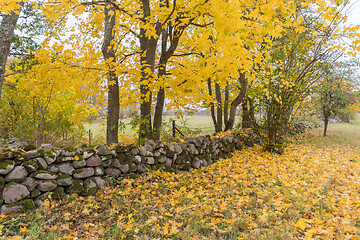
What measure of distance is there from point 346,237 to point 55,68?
5784mm

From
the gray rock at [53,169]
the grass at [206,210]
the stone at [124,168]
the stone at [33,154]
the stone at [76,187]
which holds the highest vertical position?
the stone at [33,154]

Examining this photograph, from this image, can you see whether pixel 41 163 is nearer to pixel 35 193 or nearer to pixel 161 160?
pixel 35 193

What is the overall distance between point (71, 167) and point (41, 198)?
25.2 inches

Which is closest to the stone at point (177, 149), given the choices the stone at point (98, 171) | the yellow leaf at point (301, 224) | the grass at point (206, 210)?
the grass at point (206, 210)

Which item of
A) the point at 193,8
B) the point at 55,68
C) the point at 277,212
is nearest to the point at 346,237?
the point at 277,212

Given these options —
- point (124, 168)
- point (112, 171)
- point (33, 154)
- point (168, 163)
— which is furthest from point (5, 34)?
point (168, 163)

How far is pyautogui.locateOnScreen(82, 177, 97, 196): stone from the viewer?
3891 mm

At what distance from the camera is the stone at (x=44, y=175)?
342cm

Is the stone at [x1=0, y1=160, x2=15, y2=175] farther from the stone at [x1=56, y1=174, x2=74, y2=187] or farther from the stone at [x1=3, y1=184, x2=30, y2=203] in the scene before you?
the stone at [x1=56, y1=174, x2=74, y2=187]

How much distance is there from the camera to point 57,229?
113 inches

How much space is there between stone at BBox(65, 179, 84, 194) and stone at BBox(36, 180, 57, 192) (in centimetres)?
26

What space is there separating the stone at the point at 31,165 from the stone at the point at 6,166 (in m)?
0.17

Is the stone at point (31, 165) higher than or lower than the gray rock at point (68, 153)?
lower

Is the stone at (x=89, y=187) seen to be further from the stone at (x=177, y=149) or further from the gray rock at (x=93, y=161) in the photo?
Result: the stone at (x=177, y=149)
